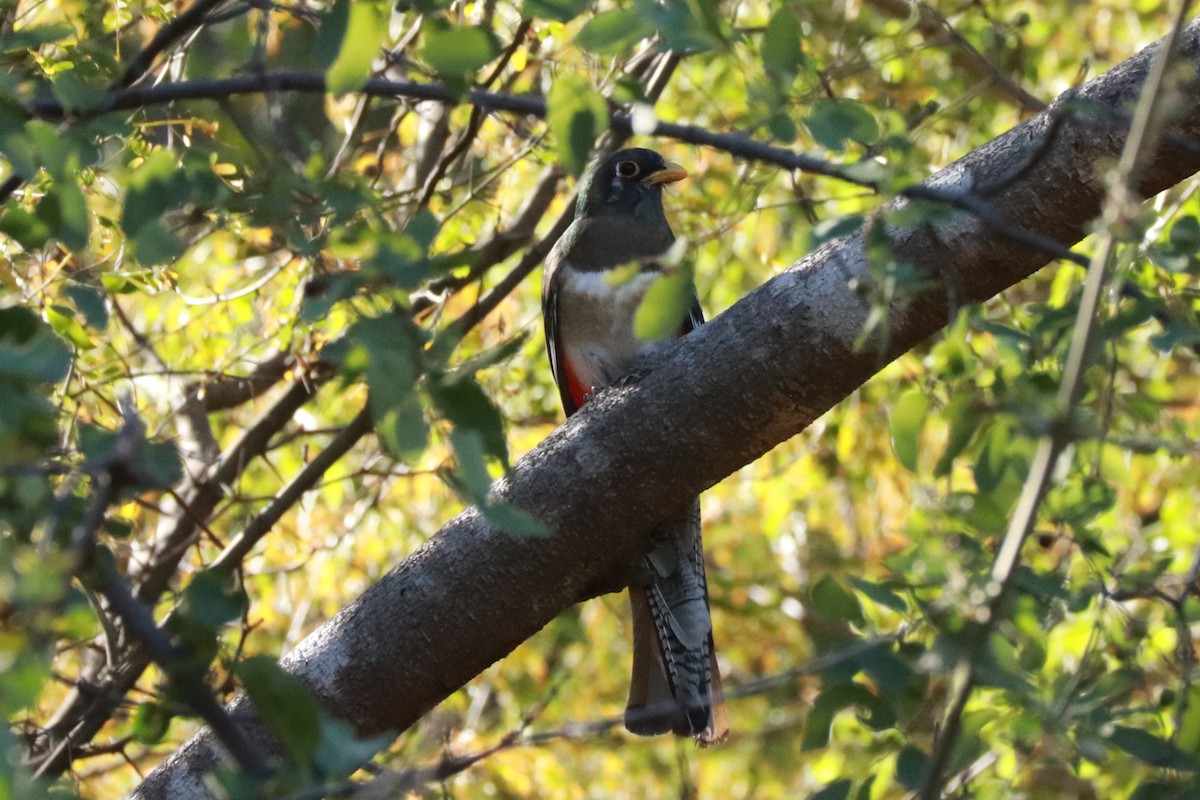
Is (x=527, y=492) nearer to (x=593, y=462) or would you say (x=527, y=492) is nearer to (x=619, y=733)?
(x=593, y=462)

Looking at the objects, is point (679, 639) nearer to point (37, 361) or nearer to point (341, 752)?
point (341, 752)

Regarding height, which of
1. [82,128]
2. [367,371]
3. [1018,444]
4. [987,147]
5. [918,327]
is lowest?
[1018,444]

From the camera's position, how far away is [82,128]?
2350 mm

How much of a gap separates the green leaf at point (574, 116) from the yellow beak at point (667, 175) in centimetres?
368

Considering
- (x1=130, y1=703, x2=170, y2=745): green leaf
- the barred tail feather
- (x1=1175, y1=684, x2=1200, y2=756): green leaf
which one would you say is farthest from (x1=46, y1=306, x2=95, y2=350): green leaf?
(x1=1175, y1=684, x2=1200, y2=756): green leaf

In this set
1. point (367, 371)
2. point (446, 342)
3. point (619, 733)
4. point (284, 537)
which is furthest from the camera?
point (619, 733)

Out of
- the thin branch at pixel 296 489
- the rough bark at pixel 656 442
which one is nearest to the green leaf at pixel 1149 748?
the rough bark at pixel 656 442

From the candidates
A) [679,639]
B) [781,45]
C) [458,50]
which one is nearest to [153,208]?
[458,50]

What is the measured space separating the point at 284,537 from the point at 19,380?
4456mm

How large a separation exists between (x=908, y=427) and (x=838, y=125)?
503 mm

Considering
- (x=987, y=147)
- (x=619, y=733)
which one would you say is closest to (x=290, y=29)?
(x=987, y=147)

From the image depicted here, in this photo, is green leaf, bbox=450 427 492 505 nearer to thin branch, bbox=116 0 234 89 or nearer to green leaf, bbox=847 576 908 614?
green leaf, bbox=847 576 908 614

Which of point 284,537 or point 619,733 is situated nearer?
point 284,537

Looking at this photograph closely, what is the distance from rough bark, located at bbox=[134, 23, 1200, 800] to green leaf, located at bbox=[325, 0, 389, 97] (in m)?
1.31
